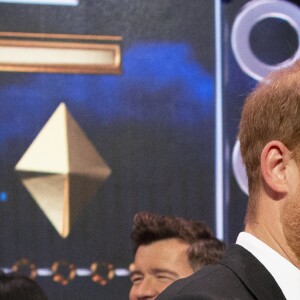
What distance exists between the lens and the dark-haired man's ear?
123 centimetres

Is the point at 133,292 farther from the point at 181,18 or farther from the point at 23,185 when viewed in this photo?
the point at 181,18

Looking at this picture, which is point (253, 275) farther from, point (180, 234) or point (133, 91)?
point (133, 91)

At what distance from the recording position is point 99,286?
9.50 feet

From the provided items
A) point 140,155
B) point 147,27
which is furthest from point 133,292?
point 147,27

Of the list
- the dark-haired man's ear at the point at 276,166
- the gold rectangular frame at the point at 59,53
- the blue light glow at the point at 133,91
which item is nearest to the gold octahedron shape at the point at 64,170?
the blue light glow at the point at 133,91

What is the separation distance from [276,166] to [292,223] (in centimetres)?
9

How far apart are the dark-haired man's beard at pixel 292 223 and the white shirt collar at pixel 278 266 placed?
1.2 inches

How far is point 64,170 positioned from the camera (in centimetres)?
291

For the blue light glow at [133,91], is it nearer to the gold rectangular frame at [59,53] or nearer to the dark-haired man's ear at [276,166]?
the gold rectangular frame at [59,53]

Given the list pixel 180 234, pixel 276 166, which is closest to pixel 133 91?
pixel 180 234

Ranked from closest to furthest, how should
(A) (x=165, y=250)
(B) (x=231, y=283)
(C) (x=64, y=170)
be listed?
(B) (x=231, y=283)
(A) (x=165, y=250)
(C) (x=64, y=170)

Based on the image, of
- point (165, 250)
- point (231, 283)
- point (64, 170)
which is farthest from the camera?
point (64, 170)

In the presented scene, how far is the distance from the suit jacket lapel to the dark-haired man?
Result: 1438 millimetres

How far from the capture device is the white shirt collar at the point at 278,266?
46.2 inches
